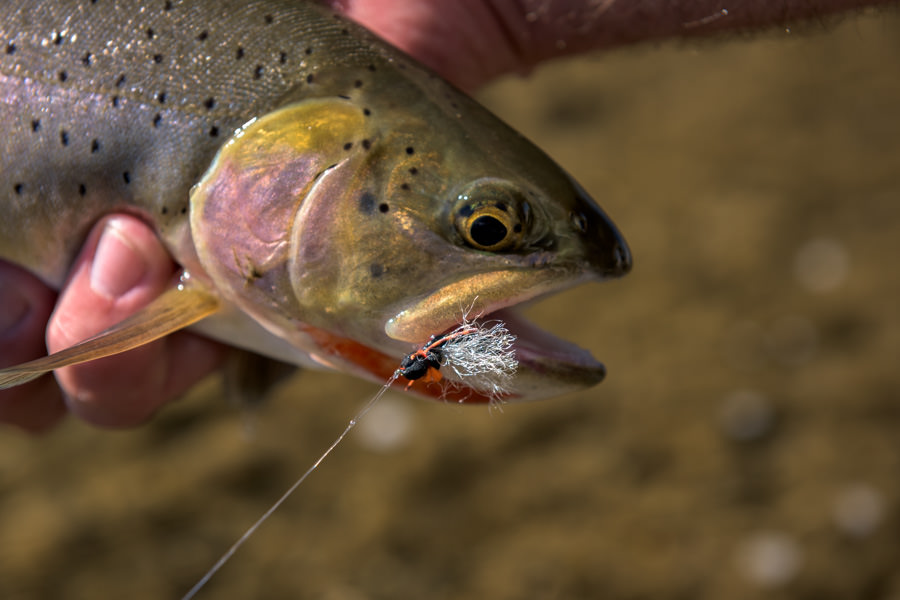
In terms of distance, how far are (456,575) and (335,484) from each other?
2.85ft

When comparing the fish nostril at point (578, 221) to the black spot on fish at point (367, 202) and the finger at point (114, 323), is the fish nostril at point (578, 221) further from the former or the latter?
the finger at point (114, 323)

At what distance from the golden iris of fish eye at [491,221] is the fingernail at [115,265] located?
94 centimetres

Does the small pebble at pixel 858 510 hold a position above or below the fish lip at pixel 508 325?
above

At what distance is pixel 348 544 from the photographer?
4.75m

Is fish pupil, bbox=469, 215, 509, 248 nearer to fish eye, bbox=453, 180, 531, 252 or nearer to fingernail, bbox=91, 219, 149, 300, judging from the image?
fish eye, bbox=453, 180, 531, 252

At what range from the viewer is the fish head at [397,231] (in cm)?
205

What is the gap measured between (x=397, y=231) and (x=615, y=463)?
125 inches

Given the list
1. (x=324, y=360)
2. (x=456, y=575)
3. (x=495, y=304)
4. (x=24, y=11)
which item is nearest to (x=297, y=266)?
(x=324, y=360)

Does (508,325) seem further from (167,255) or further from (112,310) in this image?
(112,310)

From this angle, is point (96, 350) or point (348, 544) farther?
point (348, 544)

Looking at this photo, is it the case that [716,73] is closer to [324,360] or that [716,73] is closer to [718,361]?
[718,361]

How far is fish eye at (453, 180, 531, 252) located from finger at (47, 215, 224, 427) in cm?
91

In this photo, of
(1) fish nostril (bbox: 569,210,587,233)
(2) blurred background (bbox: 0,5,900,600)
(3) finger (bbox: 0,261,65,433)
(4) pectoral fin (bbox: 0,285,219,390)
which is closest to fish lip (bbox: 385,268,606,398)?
(1) fish nostril (bbox: 569,210,587,233)

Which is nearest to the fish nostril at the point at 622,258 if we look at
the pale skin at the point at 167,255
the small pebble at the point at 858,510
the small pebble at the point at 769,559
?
the pale skin at the point at 167,255
